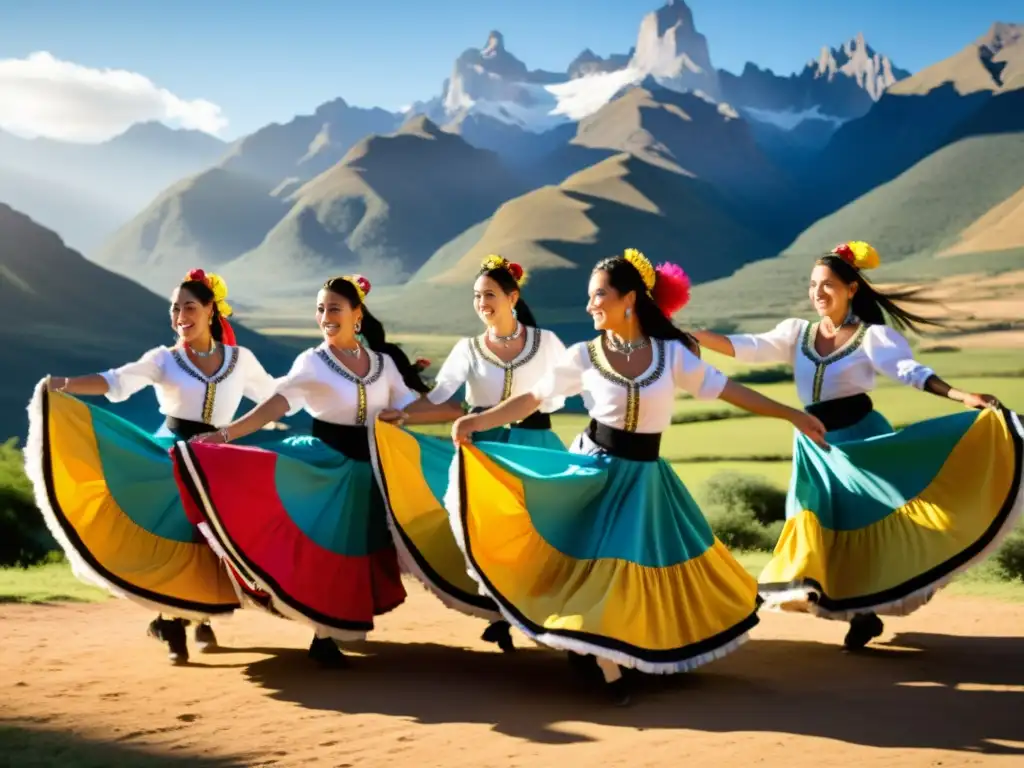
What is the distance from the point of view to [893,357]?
16.9 ft

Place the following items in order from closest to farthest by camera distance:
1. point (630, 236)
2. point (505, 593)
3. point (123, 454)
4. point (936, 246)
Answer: point (505, 593) < point (123, 454) < point (936, 246) < point (630, 236)

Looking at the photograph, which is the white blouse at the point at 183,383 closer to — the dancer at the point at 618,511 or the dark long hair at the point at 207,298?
the dark long hair at the point at 207,298

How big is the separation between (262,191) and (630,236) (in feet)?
104

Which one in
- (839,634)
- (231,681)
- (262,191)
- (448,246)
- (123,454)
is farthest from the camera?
(262,191)

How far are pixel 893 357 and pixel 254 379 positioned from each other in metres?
3.08

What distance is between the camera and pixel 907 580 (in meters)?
4.96

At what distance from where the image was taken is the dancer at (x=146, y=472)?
495cm

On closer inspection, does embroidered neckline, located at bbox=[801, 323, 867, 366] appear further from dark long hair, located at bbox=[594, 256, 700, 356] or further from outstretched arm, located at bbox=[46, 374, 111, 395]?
outstretched arm, located at bbox=[46, 374, 111, 395]

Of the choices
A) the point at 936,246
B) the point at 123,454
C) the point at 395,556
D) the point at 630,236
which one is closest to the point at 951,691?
the point at 395,556

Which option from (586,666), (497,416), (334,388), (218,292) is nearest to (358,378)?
(334,388)

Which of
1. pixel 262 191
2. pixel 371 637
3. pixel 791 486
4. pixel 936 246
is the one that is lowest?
pixel 371 637

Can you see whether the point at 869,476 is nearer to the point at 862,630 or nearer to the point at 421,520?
the point at 862,630

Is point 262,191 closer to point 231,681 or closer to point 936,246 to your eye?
point 936,246

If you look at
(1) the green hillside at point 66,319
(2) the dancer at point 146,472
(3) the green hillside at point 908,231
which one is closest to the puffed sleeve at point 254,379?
(2) the dancer at point 146,472
